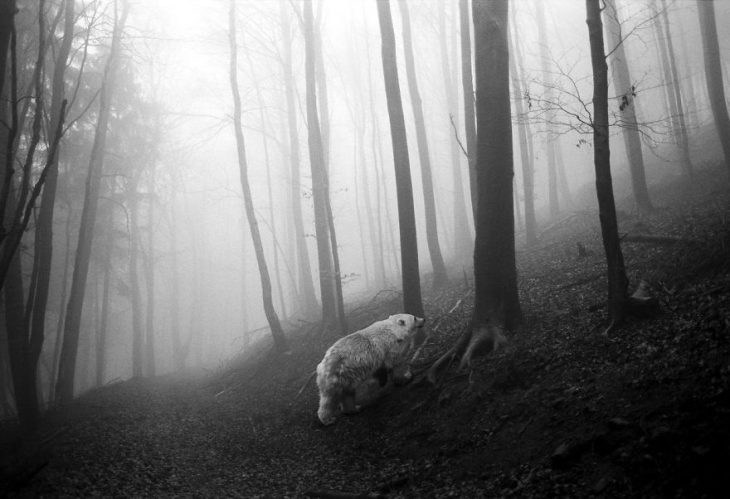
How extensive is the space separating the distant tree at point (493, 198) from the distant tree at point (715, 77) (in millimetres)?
9996

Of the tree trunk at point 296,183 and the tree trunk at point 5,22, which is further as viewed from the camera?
the tree trunk at point 296,183

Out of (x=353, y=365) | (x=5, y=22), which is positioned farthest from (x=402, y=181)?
(x=5, y=22)

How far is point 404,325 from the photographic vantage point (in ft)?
27.3

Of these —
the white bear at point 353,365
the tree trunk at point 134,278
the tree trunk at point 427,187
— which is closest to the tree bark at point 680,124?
the tree trunk at point 427,187

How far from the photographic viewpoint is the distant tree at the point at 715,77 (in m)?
12.8

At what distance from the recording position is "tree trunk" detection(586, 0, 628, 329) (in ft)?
18.8

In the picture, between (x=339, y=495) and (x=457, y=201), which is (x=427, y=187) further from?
(x=339, y=495)

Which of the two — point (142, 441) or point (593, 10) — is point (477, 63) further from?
point (142, 441)

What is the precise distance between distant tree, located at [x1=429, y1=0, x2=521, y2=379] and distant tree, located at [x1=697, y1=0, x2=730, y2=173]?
9996mm

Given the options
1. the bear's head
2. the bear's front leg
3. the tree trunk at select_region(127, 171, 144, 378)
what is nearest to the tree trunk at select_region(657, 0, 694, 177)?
the bear's head

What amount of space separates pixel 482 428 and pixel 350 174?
78.6 metres

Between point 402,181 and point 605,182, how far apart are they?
16.7 feet

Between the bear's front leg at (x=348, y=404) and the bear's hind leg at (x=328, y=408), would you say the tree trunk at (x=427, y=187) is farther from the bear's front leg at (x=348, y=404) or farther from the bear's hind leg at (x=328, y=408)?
the bear's hind leg at (x=328, y=408)

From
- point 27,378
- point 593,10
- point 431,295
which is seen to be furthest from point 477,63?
point 27,378
